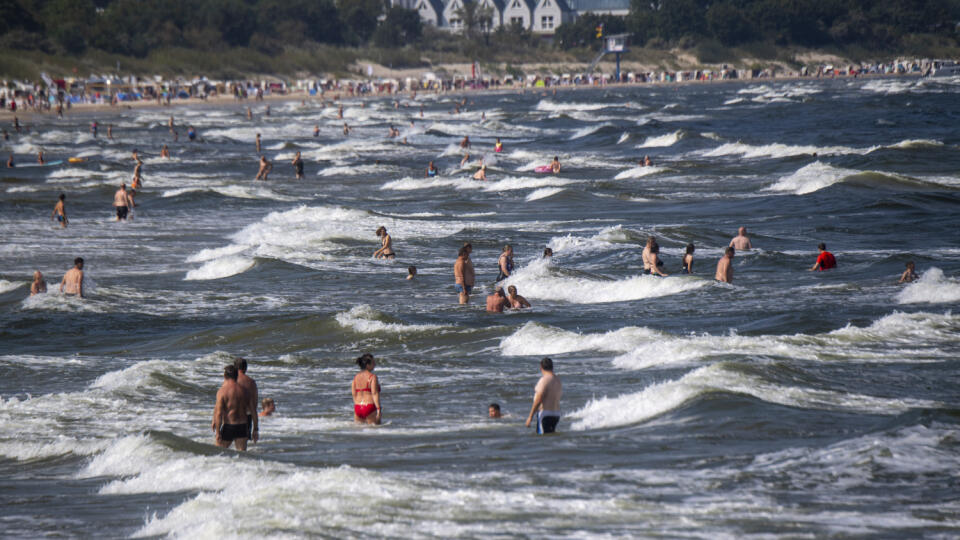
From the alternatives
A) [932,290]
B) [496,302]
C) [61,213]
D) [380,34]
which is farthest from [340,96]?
[932,290]

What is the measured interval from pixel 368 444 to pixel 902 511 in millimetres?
5352

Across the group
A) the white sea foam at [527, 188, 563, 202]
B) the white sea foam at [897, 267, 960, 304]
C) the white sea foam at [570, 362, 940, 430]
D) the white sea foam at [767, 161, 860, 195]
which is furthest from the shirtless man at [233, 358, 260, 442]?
the white sea foam at [767, 161, 860, 195]

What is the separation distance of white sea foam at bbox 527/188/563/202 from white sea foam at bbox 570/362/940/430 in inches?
930

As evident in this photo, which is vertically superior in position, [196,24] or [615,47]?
[196,24]

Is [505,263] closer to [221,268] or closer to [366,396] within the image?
[221,268]

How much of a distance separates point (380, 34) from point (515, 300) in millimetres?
121670

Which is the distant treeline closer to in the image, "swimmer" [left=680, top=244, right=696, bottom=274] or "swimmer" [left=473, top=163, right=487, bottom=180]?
"swimmer" [left=473, top=163, right=487, bottom=180]

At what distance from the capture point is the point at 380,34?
451 ft

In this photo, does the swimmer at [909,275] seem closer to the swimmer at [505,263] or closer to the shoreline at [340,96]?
the swimmer at [505,263]

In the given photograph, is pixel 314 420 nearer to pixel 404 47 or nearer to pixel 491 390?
pixel 491 390

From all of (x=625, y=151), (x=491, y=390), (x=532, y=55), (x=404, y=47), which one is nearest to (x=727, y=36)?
(x=532, y=55)

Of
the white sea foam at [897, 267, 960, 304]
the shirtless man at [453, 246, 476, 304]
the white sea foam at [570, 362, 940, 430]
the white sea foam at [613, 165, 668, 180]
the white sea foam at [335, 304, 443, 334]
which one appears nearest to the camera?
the white sea foam at [570, 362, 940, 430]

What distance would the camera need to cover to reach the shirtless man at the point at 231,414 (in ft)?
37.7

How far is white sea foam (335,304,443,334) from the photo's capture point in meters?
18.2
